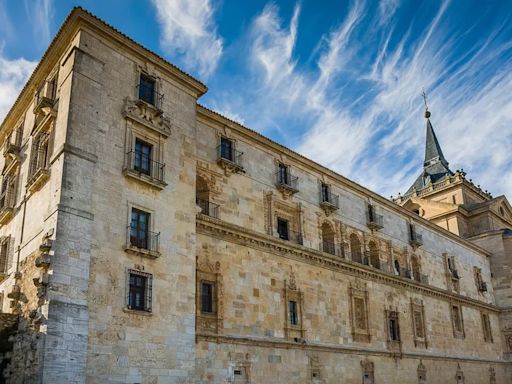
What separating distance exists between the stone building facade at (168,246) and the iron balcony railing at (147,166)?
3.2 inches

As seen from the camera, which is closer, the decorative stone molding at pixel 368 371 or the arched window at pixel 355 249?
the decorative stone molding at pixel 368 371

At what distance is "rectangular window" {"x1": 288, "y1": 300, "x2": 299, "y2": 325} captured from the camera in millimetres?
25016

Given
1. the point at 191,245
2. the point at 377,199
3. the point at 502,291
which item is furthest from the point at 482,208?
the point at 191,245

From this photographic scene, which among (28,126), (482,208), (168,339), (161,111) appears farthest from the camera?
(482,208)

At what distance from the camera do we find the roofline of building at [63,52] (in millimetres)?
20234

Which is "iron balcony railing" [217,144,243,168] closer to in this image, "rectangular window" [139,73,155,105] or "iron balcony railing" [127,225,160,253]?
"rectangular window" [139,73,155,105]

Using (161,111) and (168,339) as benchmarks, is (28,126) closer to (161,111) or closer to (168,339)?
(161,111)

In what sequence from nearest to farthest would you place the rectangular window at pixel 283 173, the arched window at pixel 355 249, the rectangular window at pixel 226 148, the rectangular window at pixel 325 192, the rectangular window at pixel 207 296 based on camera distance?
the rectangular window at pixel 207 296, the rectangular window at pixel 226 148, the rectangular window at pixel 283 173, the rectangular window at pixel 325 192, the arched window at pixel 355 249

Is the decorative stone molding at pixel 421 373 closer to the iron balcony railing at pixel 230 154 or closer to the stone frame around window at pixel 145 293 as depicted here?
the iron balcony railing at pixel 230 154

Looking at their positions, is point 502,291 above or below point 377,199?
below

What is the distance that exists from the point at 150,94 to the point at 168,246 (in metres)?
6.19

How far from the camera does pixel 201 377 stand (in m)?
20.3

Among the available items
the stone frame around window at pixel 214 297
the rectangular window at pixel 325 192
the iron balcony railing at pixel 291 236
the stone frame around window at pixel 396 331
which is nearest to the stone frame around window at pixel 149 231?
the stone frame around window at pixel 214 297

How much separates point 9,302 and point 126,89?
28.5 feet
